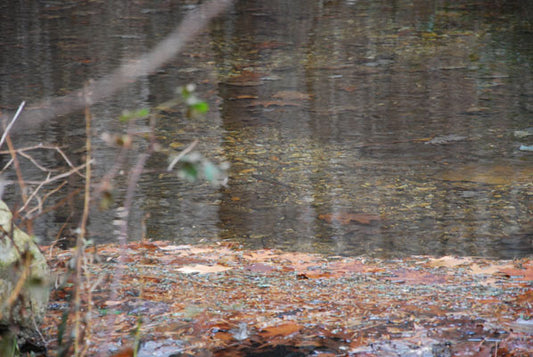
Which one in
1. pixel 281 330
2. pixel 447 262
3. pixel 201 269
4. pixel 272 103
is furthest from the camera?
pixel 272 103

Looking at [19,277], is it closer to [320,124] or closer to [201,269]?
[201,269]

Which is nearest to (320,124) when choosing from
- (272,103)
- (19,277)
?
(272,103)

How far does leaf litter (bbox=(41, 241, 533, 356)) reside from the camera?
109 inches

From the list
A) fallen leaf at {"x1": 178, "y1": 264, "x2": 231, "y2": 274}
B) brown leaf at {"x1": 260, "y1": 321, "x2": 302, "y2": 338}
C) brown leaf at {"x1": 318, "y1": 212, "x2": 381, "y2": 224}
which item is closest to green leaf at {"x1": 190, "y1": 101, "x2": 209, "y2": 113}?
brown leaf at {"x1": 260, "y1": 321, "x2": 302, "y2": 338}

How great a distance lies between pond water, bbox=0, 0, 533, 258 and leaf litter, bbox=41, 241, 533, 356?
414 mm

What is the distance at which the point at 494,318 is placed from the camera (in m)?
2.96

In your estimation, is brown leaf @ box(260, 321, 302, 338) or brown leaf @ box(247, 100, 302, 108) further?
brown leaf @ box(247, 100, 302, 108)

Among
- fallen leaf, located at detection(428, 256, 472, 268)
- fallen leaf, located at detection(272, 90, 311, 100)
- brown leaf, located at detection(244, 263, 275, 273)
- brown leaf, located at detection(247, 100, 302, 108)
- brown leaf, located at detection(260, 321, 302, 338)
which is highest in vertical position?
fallen leaf, located at detection(272, 90, 311, 100)

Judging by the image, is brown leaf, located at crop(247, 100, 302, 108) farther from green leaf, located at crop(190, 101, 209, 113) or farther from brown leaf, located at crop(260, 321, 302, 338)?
green leaf, located at crop(190, 101, 209, 113)

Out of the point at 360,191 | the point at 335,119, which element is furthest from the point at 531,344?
the point at 335,119

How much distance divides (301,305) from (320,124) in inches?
136

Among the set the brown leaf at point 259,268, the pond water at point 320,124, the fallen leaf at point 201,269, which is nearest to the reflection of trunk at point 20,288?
the pond water at point 320,124

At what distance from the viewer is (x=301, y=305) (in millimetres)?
3156

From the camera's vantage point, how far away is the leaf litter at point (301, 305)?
109 inches
